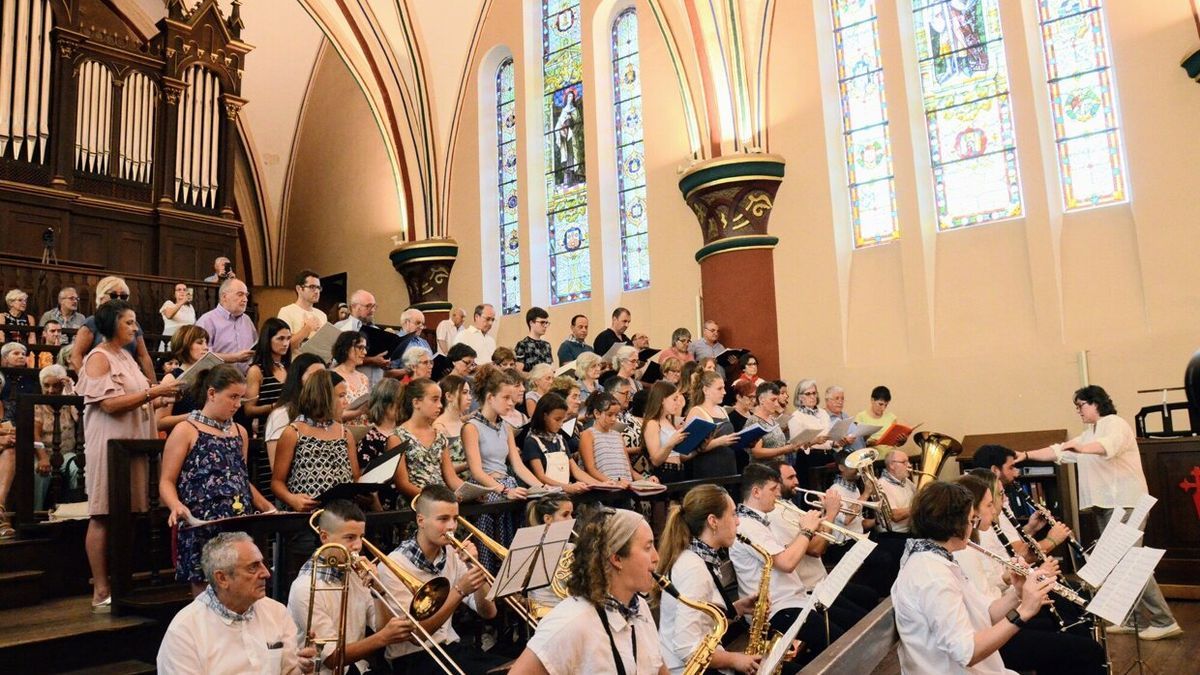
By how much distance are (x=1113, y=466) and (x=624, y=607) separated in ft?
18.8

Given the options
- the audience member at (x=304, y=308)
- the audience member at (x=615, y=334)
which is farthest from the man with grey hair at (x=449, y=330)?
the audience member at (x=304, y=308)

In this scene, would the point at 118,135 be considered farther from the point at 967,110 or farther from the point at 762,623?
the point at 762,623

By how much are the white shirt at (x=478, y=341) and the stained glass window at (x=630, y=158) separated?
339 cm

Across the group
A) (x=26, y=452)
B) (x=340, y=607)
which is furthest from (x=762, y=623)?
(x=26, y=452)

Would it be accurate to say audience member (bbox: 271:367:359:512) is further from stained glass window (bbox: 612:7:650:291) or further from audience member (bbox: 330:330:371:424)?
stained glass window (bbox: 612:7:650:291)

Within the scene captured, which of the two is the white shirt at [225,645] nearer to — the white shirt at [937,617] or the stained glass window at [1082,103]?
the white shirt at [937,617]

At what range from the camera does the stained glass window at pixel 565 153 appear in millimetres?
13859

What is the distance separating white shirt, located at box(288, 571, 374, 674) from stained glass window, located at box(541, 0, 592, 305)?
33.0 ft

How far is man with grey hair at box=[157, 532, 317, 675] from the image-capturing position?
10.7 feet

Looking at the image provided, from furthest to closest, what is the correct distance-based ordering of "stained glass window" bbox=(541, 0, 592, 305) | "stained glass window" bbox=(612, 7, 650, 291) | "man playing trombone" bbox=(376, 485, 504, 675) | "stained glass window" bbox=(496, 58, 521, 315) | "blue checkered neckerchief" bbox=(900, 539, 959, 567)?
"stained glass window" bbox=(496, 58, 521, 315) → "stained glass window" bbox=(541, 0, 592, 305) → "stained glass window" bbox=(612, 7, 650, 291) → "man playing trombone" bbox=(376, 485, 504, 675) → "blue checkered neckerchief" bbox=(900, 539, 959, 567)

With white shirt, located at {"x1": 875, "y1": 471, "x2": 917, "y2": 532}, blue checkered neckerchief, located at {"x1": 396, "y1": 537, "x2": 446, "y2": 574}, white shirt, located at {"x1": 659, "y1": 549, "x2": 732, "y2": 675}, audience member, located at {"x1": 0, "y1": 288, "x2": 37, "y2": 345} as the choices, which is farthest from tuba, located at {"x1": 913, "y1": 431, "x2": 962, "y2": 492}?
audience member, located at {"x1": 0, "y1": 288, "x2": 37, "y2": 345}

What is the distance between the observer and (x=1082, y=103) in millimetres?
10164

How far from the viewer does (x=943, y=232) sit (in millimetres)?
10859

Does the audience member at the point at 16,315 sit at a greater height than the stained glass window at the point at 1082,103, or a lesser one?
lesser
